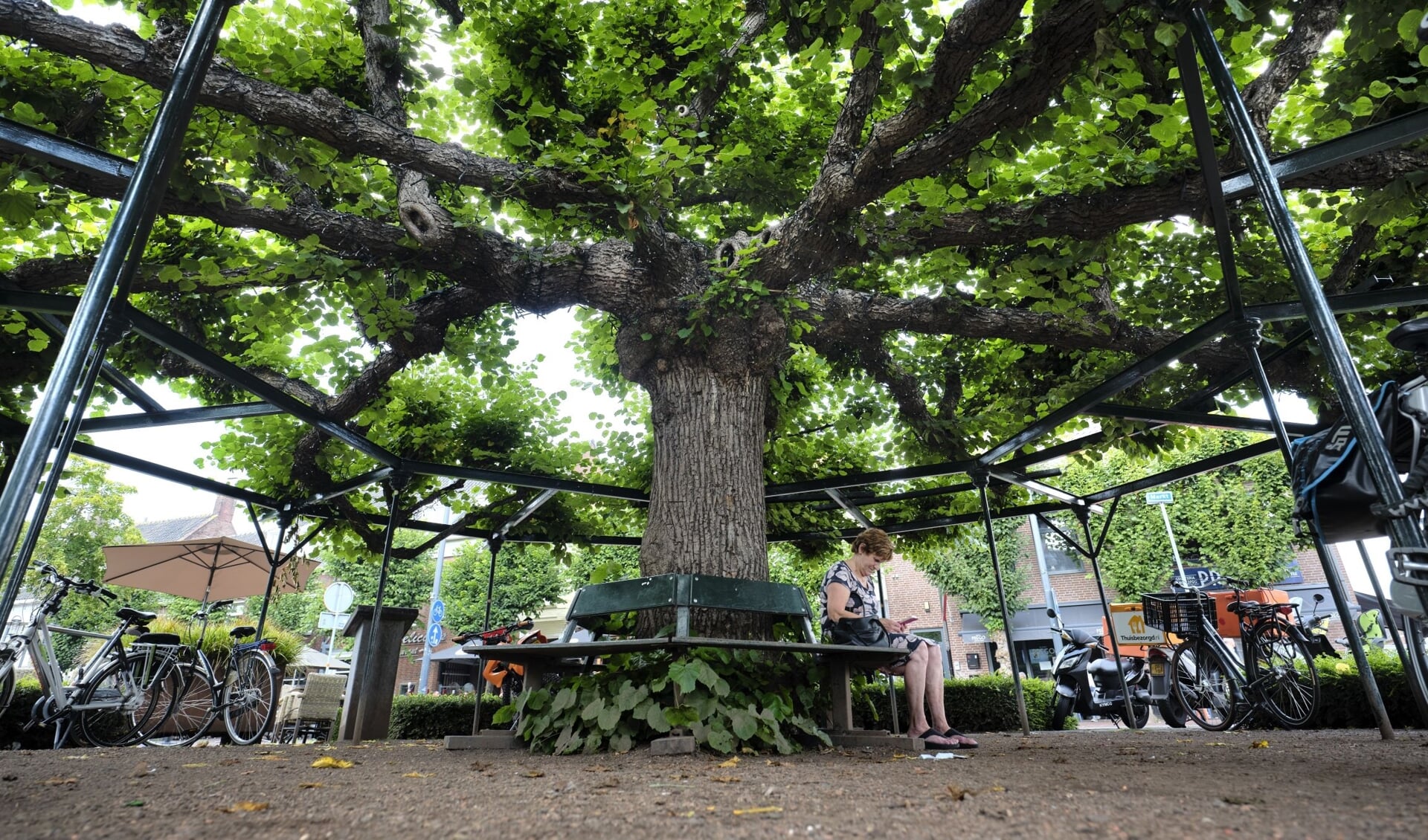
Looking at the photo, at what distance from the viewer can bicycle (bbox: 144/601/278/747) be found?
288 inches

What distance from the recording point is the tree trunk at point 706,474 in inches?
185

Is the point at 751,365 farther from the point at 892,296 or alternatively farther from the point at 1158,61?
the point at 1158,61

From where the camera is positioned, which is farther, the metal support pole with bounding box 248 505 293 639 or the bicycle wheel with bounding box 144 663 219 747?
the metal support pole with bounding box 248 505 293 639

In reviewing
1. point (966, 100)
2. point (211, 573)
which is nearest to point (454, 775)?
Answer: point (966, 100)

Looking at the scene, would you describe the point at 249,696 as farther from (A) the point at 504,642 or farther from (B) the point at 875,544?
(B) the point at 875,544

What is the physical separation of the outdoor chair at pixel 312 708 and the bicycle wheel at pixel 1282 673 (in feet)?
30.9

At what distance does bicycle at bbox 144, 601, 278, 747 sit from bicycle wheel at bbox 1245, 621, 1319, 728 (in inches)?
362

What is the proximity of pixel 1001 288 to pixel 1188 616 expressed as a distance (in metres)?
3.57

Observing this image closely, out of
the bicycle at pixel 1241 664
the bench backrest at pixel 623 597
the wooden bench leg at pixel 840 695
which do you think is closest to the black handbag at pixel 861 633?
the wooden bench leg at pixel 840 695

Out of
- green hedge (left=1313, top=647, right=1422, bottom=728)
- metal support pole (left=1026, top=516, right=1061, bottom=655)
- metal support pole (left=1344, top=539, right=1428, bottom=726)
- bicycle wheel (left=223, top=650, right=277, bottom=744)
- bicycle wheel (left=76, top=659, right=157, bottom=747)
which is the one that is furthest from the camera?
metal support pole (left=1026, top=516, right=1061, bottom=655)

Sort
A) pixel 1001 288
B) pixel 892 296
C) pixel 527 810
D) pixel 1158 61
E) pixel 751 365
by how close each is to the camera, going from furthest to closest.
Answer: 1. pixel 892 296
2. pixel 1001 288
3. pixel 751 365
4. pixel 1158 61
5. pixel 527 810

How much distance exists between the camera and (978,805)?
2.06 metres

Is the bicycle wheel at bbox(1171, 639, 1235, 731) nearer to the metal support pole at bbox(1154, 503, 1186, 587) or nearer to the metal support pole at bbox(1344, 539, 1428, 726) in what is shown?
the metal support pole at bbox(1344, 539, 1428, 726)

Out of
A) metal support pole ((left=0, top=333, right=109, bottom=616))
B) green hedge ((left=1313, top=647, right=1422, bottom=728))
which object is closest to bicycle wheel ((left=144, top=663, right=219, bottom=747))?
metal support pole ((left=0, top=333, right=109, bottom=616))
